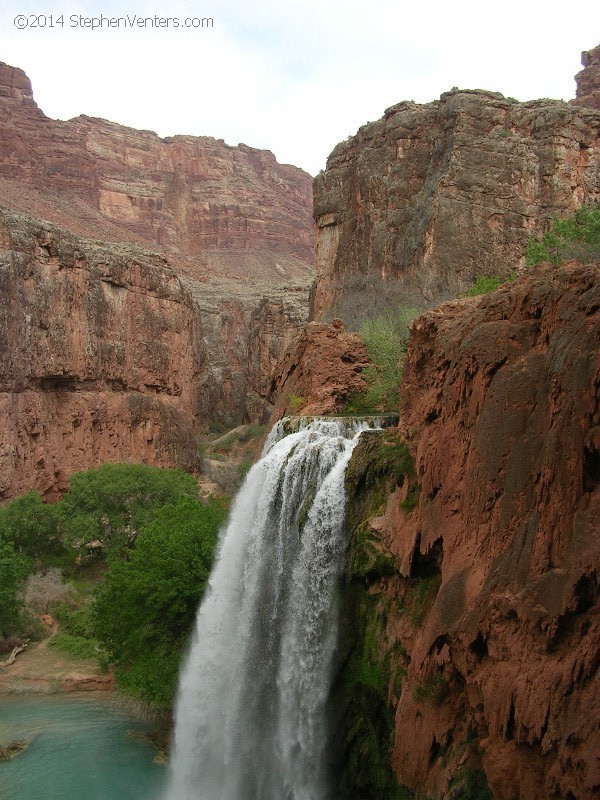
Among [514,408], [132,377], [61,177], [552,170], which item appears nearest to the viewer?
[514,408]

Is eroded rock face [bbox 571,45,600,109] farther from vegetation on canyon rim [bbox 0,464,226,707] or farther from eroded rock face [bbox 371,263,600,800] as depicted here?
eroded rock face [bbox 371,263,600,800]

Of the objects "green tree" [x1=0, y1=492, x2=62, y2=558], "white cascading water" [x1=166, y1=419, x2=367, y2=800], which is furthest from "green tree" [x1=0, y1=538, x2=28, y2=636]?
"white cascading water" [x1=166, y1=419, x2=367, y2=800]

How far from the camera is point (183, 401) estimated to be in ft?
137

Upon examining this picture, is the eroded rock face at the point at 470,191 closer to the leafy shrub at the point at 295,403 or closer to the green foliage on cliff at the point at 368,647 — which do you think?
the leafy shrub at the point at 295,403

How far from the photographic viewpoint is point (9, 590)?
22.4m

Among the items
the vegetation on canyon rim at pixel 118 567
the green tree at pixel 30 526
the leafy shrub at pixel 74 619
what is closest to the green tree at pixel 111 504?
the vegetation on canyon rim at pixel 118 567

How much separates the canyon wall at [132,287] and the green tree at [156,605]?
43.9 ft

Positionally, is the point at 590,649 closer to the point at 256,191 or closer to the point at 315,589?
the point at 315,589

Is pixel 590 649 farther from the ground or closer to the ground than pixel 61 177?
closer to the ground

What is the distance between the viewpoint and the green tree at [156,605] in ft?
56.1

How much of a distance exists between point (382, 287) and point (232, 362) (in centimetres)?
3798

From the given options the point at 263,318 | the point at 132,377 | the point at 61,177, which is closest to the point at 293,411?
the point at 132,377

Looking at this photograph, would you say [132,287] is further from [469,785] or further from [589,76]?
[589,76]

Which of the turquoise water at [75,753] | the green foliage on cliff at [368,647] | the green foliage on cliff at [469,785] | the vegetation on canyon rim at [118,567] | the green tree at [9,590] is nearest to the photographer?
the green foliage on cliff at [469,785]
